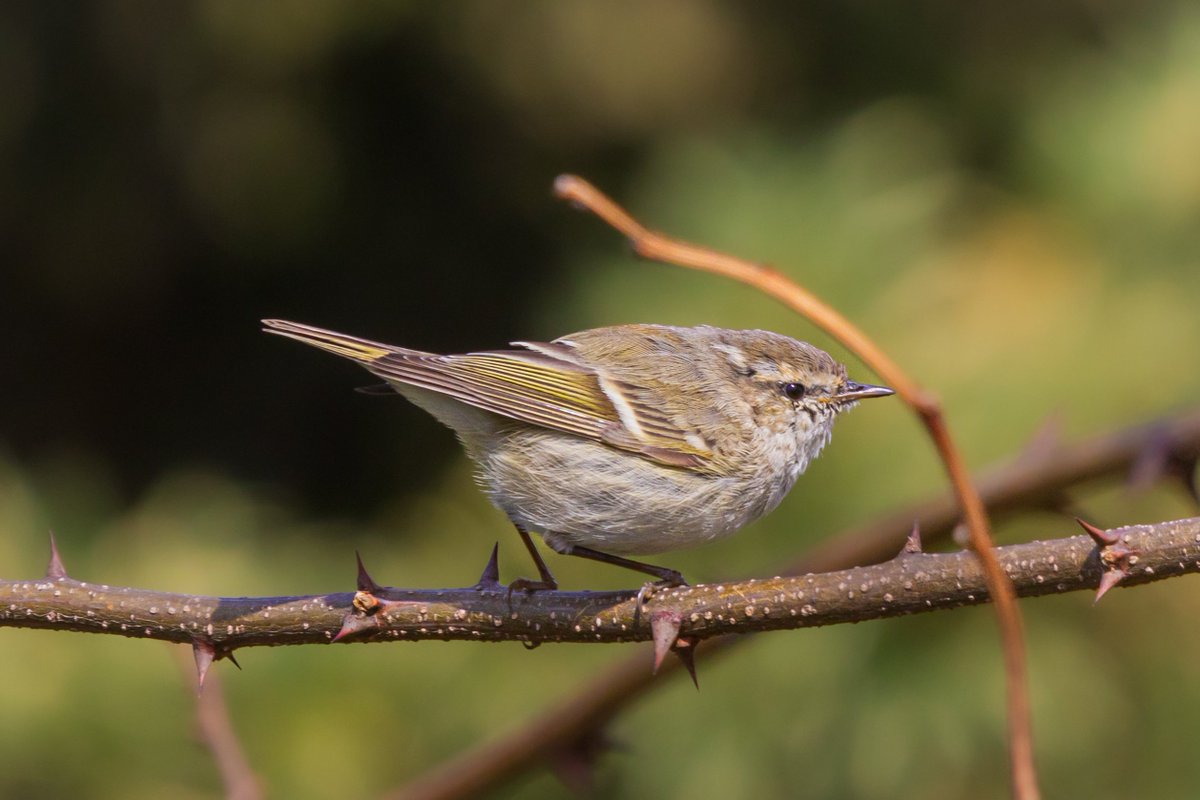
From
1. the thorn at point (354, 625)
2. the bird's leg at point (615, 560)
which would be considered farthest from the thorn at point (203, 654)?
the bird's leg at point (615, 560)

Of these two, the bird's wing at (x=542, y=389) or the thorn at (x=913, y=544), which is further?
the bird's wing at (x=542, y=389)

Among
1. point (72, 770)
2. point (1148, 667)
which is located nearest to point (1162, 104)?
point (1148, 667)

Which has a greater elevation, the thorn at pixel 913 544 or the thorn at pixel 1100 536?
the thorn at pixel 913 544

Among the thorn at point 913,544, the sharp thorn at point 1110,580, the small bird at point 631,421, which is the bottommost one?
the sharp thorn at point 1110,580

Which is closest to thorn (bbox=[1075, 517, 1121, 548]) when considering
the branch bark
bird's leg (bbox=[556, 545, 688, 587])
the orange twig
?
the branch bark

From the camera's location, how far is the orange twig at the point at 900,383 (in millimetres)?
1031

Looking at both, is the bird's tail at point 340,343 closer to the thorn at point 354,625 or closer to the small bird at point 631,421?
the small bird at point 631,421

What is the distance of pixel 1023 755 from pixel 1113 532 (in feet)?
2.05

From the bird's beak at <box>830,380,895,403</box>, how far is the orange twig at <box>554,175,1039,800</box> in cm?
173

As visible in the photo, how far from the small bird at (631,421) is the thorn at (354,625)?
0.65m

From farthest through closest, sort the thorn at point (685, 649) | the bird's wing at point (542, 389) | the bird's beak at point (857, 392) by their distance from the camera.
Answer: the bird's beak at point (857, 392)
the bird's wing at point (542, 389)
the thorn at point (685, 649)

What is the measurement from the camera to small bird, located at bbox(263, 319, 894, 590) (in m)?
2.60

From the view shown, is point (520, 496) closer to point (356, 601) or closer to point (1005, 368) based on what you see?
point (356, 601)

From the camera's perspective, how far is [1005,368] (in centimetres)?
310
